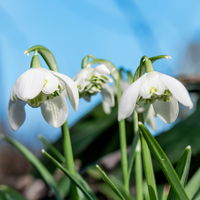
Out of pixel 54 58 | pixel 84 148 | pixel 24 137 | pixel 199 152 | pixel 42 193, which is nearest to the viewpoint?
pixel 54 58

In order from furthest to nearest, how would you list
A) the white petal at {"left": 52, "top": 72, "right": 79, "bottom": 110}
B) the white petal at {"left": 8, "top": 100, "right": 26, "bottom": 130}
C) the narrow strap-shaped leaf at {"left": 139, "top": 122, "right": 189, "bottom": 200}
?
the white petal at {"left": 8, "top": 100, "right": 26, "bottom": 130}, the white petal at {"left": 52, "top": 72, "right": 79, "bottom": 110}, the narrow strap-shaped leaf at {"left": 139, "top": 122, "right": 189, "bottom": 200}

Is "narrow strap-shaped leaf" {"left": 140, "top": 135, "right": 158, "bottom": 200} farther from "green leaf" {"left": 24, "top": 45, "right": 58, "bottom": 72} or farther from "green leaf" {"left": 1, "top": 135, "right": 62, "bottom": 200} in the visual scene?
"green leaf" {"left": 1, "top": 135, "right": 62, "bottom": 200}

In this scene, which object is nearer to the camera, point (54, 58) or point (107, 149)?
point (54, 58)

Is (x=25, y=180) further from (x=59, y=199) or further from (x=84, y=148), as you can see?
(x=59, y=199)

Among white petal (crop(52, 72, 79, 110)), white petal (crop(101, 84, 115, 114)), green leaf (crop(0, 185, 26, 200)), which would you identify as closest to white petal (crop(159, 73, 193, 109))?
white petal (crop(52, 72, 79, 110))

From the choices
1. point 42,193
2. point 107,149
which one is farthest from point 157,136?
point 42,193

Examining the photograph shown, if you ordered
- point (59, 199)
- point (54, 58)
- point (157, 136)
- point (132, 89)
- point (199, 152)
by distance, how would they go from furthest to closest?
point (157, 136) < point (199, 152) < point (59, 199) < point (54, 58) < point (132, 89)
